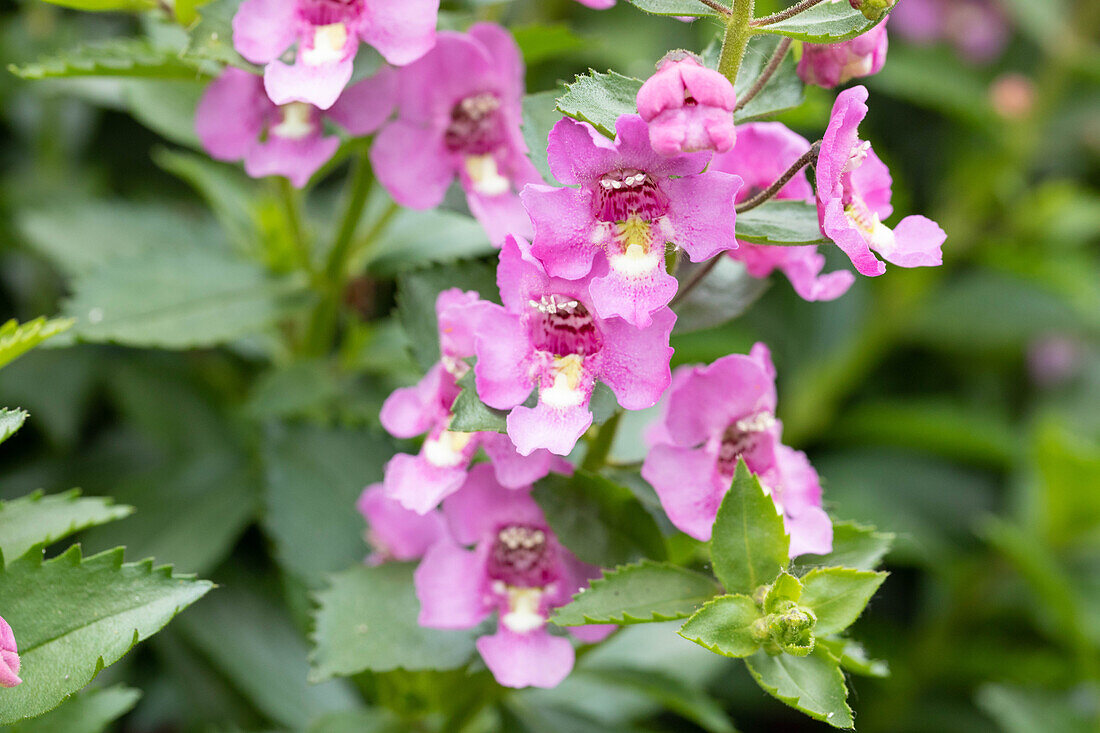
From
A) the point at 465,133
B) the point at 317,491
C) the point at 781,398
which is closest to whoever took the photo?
the point at 465,133

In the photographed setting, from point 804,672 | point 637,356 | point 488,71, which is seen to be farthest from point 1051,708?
point 488,71

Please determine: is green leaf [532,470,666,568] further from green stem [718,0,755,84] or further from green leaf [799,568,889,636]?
green stem [718,0,755,84]

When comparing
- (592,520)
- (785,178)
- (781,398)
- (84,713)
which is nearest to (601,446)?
(592,520)

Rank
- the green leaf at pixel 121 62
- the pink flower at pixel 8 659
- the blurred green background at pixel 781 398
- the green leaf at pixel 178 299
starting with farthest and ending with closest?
the blurred green background at pixel 781 398, the green leaf at pixel 178 299, the green leaf at pixel 121 62, the pink flower at pixel 8 659

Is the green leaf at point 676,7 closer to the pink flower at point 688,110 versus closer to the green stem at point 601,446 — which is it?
the pink flower at point 688,110

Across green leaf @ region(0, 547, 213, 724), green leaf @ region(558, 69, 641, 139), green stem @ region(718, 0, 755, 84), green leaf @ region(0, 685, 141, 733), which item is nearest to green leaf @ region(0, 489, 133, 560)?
green leaf @ region(0, 547, 213, 724)

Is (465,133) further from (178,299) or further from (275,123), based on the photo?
(178,299)

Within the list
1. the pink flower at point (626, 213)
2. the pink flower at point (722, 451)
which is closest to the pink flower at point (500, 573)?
the pink flower at point (722, 451)
